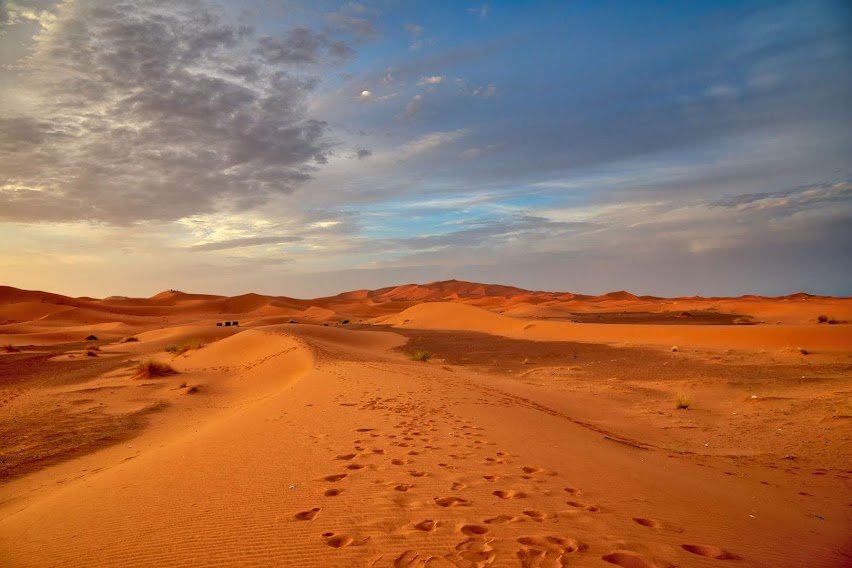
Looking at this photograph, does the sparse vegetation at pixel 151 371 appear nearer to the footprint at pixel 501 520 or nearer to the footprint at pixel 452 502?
the footprint at pixel 452 502

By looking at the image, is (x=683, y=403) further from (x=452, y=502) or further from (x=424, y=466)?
(x=452, y=502)

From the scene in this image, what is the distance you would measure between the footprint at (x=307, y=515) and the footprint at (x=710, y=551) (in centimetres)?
275

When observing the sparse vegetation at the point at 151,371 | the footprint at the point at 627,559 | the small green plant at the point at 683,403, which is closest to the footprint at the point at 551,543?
the footprint at the point at 627,559

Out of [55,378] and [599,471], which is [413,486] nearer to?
[599,471]

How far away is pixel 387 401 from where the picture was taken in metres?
9.45

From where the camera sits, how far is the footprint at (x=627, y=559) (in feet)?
10.5

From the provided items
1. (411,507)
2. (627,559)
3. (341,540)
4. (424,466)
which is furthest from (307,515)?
(627,559)

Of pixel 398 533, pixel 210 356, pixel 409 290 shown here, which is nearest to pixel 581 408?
pixel 398 533

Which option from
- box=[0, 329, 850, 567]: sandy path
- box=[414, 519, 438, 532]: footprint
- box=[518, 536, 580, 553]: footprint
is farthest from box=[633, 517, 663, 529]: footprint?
box=[414, 519, 438, 532]: footprint

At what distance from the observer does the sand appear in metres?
3.47

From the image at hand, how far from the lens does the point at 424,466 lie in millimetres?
5305

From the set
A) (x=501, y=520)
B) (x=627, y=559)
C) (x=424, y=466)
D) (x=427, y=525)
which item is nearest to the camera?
(x=627, y=559)

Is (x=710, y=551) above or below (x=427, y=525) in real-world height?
below

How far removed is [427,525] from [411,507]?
1.30 ft
